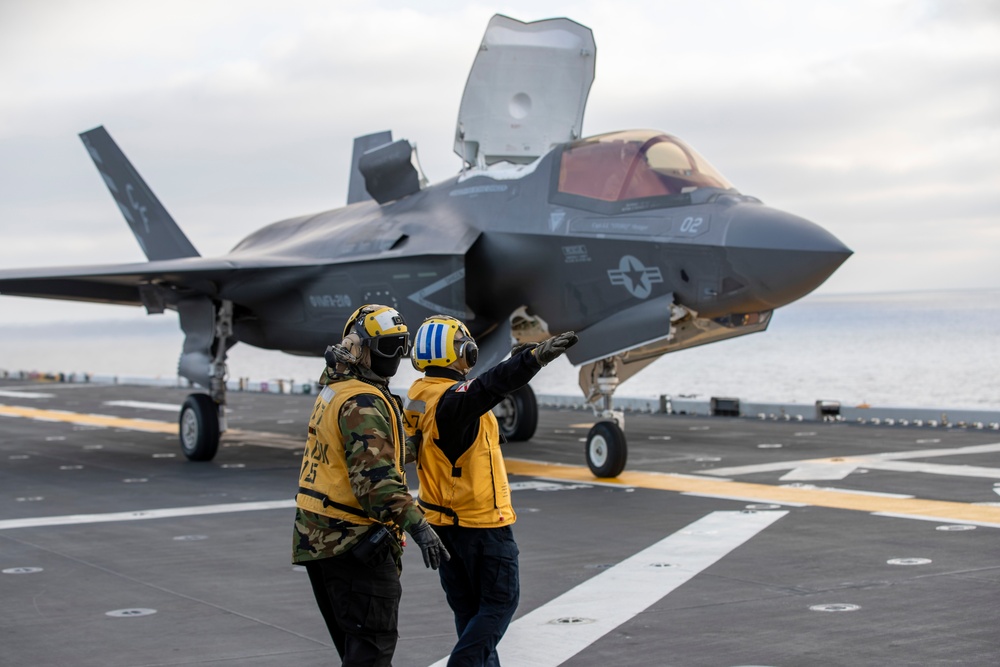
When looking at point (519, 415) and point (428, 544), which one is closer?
point (428, 544)

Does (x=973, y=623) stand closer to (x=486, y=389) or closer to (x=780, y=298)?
(x=486, y=389)

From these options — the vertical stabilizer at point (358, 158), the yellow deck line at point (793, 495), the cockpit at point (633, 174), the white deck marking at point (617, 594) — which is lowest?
the white deck marking at point (617, 594)

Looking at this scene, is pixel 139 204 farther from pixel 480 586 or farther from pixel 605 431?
pixel 480 586

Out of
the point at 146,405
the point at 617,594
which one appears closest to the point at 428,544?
the point at 617,594

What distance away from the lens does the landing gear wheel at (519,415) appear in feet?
59.1

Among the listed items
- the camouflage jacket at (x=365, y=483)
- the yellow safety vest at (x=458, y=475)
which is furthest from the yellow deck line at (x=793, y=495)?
the camouflage jacket at (x=365, y=483)

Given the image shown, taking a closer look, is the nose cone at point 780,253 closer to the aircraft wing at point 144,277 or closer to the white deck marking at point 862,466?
the white deck marking at point 862,466

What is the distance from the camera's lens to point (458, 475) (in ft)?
17.2

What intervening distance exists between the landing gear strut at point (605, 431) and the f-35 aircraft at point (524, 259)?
0.02 m

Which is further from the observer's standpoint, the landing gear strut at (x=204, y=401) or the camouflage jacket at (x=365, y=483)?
the landing gear strut at (x=204, y=401)

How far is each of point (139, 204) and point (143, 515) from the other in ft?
35.0

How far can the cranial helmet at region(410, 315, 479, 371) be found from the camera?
5.42 m

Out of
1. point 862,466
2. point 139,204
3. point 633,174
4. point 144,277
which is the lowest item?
point 862,466

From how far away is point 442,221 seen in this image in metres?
14.7
